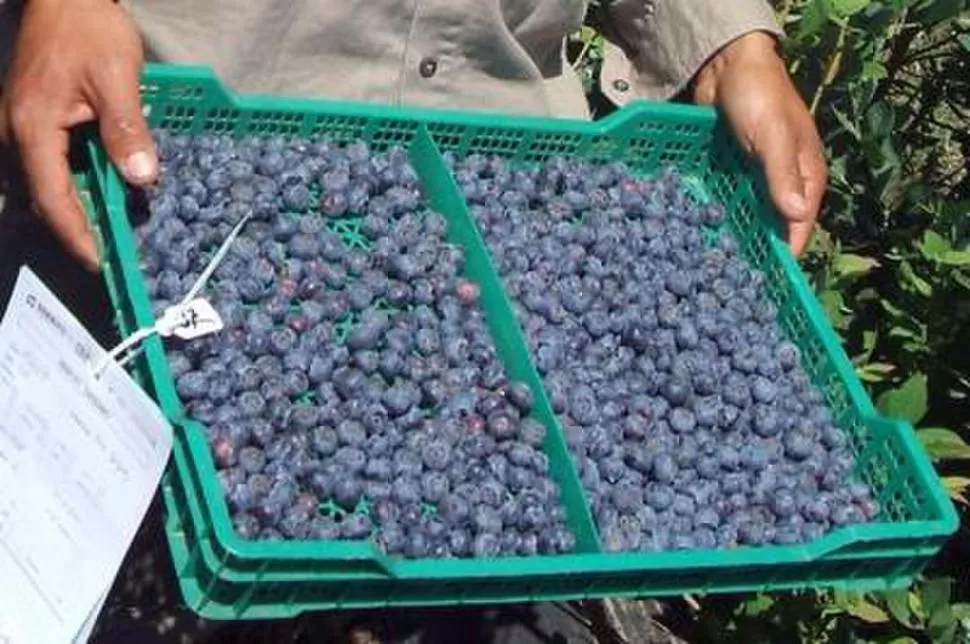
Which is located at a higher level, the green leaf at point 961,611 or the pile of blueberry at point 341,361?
the pile of blueberry at point 341,361

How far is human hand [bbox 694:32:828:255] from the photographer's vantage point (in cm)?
196

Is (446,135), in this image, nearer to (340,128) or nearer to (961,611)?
(340,128)

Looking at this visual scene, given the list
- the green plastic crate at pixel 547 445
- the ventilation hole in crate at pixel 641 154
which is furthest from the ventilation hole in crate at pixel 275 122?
the ventilation hole in crate at pixel 641 154

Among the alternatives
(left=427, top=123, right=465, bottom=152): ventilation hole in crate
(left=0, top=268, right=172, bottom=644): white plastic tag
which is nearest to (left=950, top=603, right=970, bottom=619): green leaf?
(left=427, top=123, right=465, bottom=152): ventilation hole in crate

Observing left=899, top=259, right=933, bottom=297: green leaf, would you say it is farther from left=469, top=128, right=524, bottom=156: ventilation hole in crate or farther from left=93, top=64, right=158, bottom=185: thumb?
left=93, top=64, right=158, bottom=185: thumb

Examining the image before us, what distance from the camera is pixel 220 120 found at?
1810 millimetres

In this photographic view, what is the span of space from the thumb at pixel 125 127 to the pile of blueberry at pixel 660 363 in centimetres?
34

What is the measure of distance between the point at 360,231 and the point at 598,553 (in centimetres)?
42

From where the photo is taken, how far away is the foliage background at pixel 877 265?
223cm

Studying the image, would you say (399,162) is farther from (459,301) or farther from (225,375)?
(225,375)

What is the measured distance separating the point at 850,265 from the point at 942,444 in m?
0.24

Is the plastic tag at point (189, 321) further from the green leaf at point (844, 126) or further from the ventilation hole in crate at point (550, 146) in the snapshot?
the green leaf at point (844, 126)

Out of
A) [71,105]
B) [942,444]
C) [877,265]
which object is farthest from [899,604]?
[71,105]

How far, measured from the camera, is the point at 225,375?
1628mm
